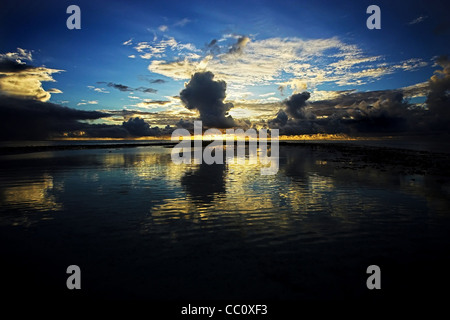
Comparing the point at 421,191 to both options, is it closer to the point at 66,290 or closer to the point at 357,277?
the point at 357,277

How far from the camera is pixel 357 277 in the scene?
7.77m

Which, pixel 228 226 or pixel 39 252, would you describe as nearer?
pixel 39 252

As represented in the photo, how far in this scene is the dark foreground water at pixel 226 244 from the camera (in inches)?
287

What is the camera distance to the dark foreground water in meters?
7.28

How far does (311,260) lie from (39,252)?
10.4m

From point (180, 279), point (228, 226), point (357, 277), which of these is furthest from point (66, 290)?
point (357, 277)

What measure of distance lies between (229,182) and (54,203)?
14.8 m

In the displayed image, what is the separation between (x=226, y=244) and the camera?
1014 cm

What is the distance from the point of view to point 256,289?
715 cm
